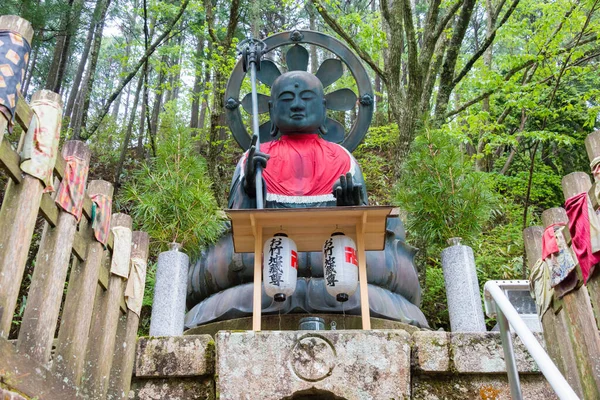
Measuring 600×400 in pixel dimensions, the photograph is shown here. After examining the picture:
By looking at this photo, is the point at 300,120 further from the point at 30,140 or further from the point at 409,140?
the point at 30,140

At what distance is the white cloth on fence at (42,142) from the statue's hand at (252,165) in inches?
72.8

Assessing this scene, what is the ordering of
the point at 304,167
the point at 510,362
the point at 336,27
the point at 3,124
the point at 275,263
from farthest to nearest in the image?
1. the point at 336,27
2. the point at 304,167
3. the point at 275,263
4. the point at 510,362
5. the point at 3,124

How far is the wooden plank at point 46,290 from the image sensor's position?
2299 mm

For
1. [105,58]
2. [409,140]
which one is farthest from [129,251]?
[105,58]

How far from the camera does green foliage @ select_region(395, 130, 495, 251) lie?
5078mm

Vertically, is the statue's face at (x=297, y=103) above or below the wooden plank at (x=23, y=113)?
above

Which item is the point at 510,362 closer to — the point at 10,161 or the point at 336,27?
the point at 10,161

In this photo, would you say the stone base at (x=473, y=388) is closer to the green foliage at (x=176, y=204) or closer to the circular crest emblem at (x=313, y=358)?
the circular crest emblem at (x=313, y=358)

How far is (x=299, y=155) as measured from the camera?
214 inches

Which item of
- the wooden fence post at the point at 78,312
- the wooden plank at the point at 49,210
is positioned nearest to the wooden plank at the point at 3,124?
the wooden plank at the point at 49,210

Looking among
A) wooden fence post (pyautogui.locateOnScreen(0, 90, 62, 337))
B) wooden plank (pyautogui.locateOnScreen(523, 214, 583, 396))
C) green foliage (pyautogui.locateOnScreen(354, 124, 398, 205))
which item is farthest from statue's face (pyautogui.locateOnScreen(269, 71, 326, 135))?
green foliage (pyautogui.locateOnScreen(354, 124, 398, 205))

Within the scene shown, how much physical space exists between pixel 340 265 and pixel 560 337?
55.5 inches

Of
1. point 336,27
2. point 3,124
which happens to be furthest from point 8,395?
point 336,27

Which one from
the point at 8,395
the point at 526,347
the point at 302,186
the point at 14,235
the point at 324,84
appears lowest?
the point at 8,395
